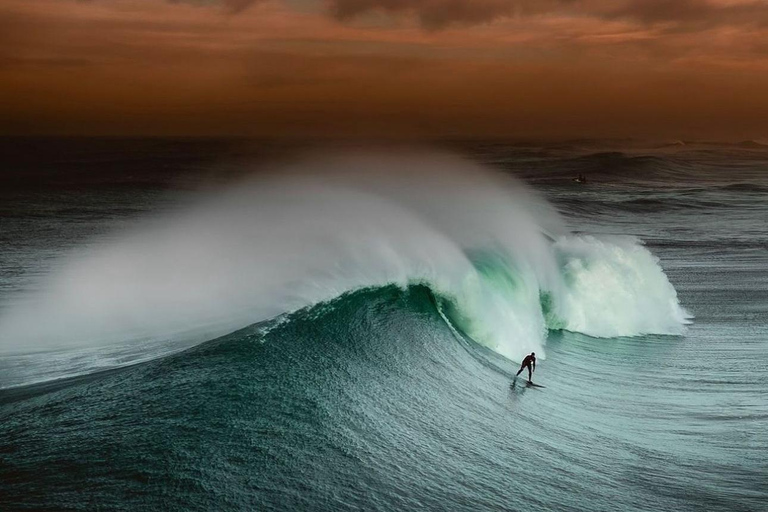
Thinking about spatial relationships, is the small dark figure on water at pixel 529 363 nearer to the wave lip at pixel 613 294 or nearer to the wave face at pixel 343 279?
the wave face at pixel 343 279

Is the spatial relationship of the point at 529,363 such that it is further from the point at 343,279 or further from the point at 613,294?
the point at 613,294

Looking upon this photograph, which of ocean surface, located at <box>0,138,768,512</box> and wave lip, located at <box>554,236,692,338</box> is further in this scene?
wave lip, located at <box>554,236,692,338</box>

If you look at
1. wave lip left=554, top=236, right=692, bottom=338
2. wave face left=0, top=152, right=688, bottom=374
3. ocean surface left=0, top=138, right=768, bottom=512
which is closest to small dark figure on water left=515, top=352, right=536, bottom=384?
ocean surface left=0, top=138, right=768, bottom=512

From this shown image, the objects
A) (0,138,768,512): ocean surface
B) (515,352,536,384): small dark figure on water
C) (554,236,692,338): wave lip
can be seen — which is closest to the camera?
(0,138,768,512): ocean surface

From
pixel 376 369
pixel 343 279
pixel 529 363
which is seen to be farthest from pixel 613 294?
pixel 376 369

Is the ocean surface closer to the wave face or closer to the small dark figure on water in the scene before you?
the wave face

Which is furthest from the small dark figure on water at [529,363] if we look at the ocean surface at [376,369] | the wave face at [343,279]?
the wave face at [343,279]
